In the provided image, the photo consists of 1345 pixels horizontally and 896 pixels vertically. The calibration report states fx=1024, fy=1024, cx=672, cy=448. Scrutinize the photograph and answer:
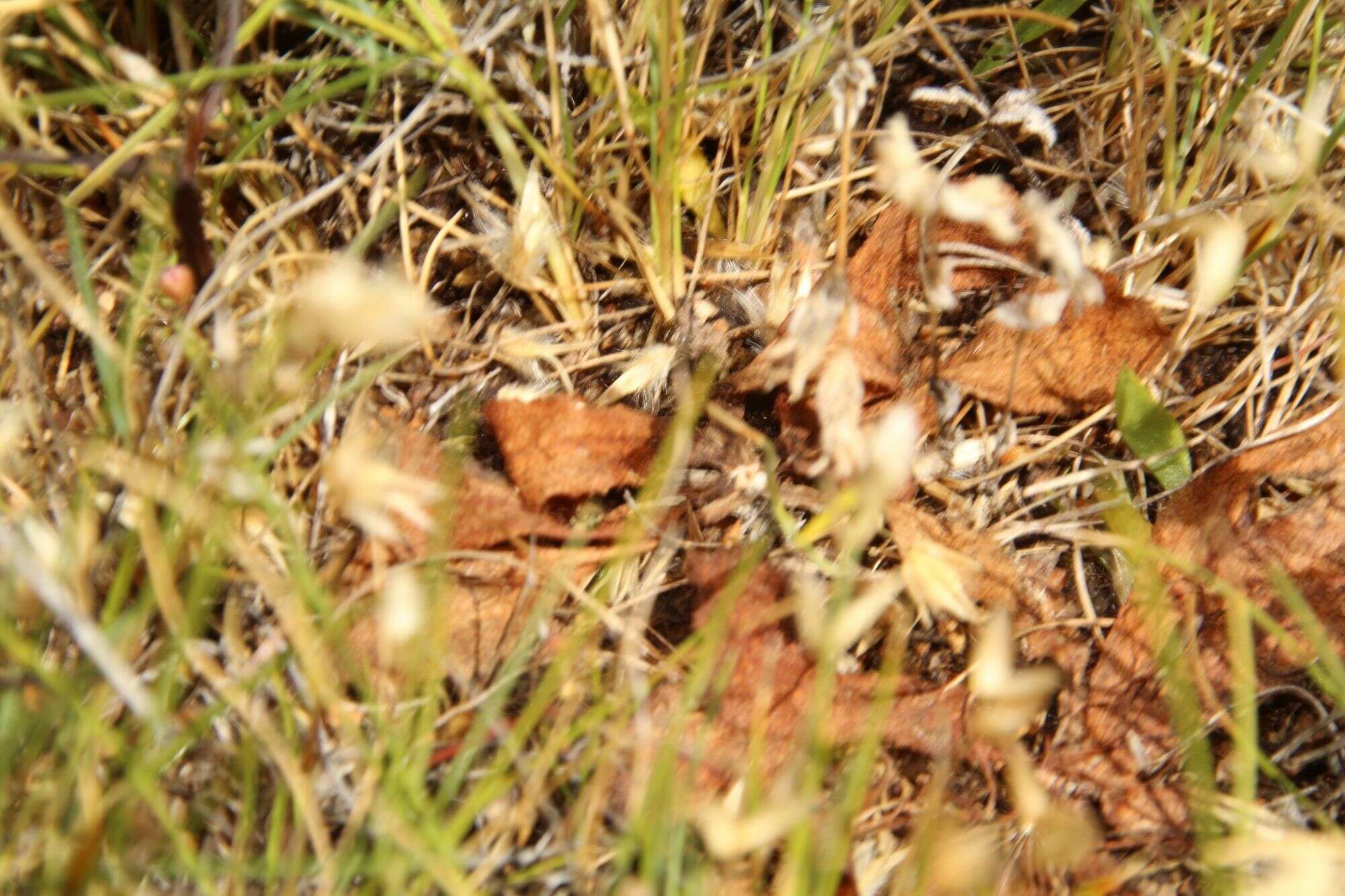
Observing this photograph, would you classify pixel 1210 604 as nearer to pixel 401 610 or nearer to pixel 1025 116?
pixel 1025 116

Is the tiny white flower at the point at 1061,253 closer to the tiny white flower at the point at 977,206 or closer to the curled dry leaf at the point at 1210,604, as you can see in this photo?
the tiny white flower at the point at 977,206

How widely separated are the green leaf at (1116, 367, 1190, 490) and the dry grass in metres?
0.03

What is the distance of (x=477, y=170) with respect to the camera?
0.95 metres

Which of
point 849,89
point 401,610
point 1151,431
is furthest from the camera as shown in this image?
point 1151,431

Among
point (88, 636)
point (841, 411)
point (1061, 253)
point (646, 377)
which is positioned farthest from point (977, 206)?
point (88, 636)

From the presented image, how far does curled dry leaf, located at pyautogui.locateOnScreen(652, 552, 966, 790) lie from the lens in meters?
0.76

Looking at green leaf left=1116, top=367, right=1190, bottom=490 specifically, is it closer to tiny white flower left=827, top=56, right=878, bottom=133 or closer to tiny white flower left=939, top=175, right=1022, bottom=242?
tiny white flower left=939, top=175, right=1022, bottom=242

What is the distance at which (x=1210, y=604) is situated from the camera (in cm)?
82

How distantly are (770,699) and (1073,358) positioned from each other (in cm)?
40

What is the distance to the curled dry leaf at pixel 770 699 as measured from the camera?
0.76m

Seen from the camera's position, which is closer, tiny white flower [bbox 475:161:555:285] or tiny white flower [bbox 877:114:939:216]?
tiny white flower [bbox 877:114:939:216]

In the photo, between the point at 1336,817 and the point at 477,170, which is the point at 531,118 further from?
the point at 1336,817

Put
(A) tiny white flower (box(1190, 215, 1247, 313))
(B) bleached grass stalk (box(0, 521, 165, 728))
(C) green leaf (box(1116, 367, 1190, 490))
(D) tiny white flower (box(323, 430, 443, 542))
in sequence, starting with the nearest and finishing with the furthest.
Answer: (B) bleached grass stalk (box(0, 521, 165, 728)) → (D) tiny white flower (box(323, 430, 443, 542)) → (A) tiny white flower (box(1190, 215, 1247, 313)) → (C) green leaf (box(1116, 367, 1190, 490))

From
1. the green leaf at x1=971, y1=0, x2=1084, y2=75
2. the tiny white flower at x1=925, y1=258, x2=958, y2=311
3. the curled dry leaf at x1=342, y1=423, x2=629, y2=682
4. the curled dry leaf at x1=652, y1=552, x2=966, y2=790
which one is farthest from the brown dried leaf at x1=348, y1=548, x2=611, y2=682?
the green leaf at x1=971, y1=0, x2=1084, y2=75
